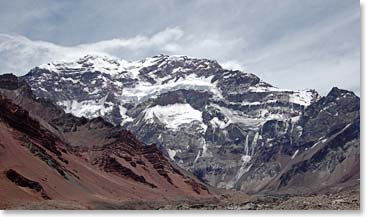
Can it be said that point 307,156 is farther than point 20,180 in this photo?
Yes

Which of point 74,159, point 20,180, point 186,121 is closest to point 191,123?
point 186,121

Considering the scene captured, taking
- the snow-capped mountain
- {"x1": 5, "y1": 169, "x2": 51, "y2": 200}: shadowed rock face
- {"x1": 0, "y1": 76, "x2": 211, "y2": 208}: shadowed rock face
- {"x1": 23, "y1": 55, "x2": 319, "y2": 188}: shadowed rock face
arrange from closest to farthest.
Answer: {"x1": 5, "y1": 169, "x2": 51, "y2": 200}: shadowed rock face, {"x1": 0, "y1": 76, "x2": 211, "y2": 208}: shadowed rock face, the snow-capped mountain, {"x1": 23, "y1": 55, "x2": 319, "y2": 188}: shadowed rock face

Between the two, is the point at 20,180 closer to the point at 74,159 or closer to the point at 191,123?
the point at 74,159

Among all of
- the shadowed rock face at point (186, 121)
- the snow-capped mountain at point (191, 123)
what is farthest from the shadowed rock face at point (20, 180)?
the shadowed rock face at point (186, 121)

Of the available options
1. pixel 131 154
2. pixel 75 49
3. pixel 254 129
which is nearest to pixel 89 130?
pixel 131 154

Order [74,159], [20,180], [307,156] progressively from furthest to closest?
[307,156], [74,159], [20,180]

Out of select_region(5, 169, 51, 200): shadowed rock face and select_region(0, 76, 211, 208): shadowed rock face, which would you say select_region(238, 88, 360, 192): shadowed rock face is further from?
select_region(5, 169, 51, 200): shadowed rock face

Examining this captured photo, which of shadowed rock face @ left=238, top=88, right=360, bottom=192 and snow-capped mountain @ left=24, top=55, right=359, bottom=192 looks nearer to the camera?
shadowed rock face @ left=238, top=88, right=360, bottom=192

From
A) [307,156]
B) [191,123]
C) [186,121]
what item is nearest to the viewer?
[307,156]

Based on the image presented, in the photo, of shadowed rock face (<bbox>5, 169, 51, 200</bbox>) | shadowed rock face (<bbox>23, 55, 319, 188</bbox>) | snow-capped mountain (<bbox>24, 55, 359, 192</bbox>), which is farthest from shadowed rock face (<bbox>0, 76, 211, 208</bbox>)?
shadowed rock face (<bbox>23, 55, 319, 188</bbox>)

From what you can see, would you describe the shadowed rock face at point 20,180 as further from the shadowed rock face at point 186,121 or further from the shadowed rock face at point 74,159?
the shadowed rock face at point 186,121

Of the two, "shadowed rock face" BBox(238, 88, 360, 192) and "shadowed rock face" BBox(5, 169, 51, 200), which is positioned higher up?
"shadowed rock face" BBox(238, 88, 360, 192)

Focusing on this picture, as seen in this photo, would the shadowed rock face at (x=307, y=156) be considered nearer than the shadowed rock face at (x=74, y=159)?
No

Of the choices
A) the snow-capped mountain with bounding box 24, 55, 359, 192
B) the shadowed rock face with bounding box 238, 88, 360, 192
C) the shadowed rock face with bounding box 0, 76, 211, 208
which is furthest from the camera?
the snow-capped mountain with bounding box 24, 55, 359, 192
